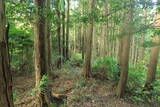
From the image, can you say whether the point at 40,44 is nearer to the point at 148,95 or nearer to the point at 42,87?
the point at 42,87

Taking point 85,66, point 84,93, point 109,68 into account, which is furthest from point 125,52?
point 85,66

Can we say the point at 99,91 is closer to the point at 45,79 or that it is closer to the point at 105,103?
the point at 105,103

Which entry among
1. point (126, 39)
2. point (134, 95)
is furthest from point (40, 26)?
point (134, 95)

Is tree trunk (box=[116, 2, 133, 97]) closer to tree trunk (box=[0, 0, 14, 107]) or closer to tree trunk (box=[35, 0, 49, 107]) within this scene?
tree trunk (box=[35, 0, 49, 107])

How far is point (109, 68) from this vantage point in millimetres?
7996

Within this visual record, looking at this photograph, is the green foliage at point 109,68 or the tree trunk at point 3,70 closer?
the tree trunk at point 3,70

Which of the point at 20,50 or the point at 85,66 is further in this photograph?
the point at 20,50

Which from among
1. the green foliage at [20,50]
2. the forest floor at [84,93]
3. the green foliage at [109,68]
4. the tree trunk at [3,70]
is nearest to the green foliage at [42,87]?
the forest floor at [84,93]

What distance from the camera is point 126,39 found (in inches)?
236

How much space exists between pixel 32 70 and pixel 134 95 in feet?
24.8

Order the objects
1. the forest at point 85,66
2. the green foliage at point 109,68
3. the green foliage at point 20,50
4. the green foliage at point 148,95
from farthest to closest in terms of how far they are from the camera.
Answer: the green foliage at point 20,50, the green foliage at point 109,68, the green foliage at point 148,95, the forest at point 85,66

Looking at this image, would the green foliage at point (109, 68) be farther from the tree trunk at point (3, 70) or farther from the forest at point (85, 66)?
the tree trunk at point (3, 70)

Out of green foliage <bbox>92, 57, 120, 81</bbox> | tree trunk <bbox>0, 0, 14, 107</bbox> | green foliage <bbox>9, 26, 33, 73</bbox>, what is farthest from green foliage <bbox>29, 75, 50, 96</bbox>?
green foliage <bbox>9, 26, 33, 73</bbox>

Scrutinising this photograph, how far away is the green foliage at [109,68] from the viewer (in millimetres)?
7355
